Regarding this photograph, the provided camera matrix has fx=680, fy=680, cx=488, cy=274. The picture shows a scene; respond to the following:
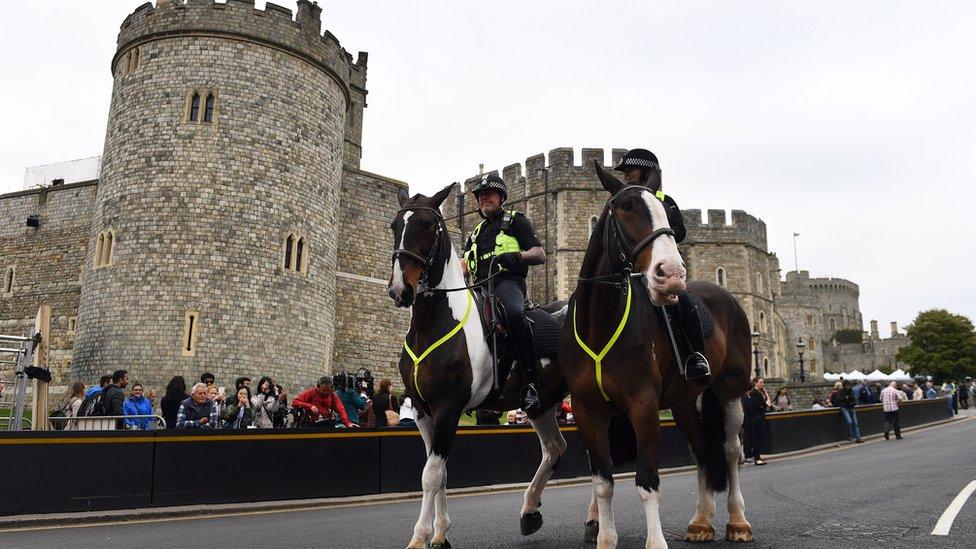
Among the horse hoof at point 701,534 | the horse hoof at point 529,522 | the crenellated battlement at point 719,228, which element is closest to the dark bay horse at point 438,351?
the horse hoof at point 529,522

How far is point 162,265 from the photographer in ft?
70.6

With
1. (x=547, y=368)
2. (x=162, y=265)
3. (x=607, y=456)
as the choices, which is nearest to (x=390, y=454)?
(x=547, y=368)

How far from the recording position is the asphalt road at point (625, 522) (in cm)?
519

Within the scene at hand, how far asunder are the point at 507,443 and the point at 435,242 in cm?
765

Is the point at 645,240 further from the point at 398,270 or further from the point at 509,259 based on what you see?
the point at 509,259

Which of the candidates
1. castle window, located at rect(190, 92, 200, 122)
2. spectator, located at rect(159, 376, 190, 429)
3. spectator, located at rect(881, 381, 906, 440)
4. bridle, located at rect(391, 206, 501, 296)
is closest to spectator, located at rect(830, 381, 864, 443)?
spectator, located at rect(881, 381, 906, 440)

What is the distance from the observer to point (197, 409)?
11.4 m

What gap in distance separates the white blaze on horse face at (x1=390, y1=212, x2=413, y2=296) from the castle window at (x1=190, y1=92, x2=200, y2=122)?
20.1 meters

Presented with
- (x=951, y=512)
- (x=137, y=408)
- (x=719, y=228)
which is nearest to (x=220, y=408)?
(x=137, y=408)

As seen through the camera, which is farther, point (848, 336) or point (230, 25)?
point (848, 336)

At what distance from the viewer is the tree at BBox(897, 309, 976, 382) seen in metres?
60.9

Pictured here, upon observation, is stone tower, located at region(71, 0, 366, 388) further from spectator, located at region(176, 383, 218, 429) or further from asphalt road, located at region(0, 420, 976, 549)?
asphalt road, located at region(0, 420, 976, 549)

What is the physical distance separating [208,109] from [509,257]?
65.9 ft

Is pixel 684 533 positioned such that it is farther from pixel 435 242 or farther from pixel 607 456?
pixel 435 242
